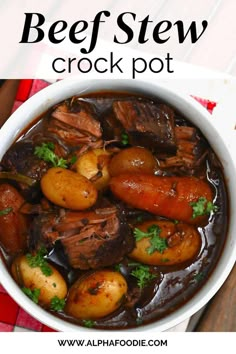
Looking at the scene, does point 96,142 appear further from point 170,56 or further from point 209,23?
point 209,23

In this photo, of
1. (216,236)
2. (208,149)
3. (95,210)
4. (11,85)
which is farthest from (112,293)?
(11,85)

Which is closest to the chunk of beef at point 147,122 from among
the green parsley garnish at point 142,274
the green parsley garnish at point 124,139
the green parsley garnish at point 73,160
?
the green parsley garnish at point 124,139

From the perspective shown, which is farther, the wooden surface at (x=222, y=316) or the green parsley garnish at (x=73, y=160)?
the wooden surface at (x=222, y=316)

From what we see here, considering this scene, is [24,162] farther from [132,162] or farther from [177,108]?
[177,108]

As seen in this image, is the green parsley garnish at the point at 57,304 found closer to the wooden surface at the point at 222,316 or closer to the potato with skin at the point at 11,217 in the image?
the potato with skin at the point at 11,217
